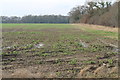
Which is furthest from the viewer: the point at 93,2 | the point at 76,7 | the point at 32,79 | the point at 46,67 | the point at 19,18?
the point at 19,18

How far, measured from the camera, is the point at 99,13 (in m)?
55.2

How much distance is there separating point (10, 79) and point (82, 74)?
2.31m

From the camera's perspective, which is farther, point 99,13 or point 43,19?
point 43,19

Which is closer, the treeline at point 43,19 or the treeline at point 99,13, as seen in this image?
the treeline at point 99,13

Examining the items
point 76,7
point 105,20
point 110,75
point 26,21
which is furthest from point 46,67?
point 26,21

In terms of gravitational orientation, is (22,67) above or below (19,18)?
below

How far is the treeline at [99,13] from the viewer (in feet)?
117

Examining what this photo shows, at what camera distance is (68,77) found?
20.1ft

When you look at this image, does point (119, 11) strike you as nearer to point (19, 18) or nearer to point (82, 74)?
point (82, 74)

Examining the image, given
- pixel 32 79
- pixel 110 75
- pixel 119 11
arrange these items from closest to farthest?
pixel 32 79 < pixel 110 75 < pixel 119 11

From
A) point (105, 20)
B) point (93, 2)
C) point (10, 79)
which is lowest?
point (10, 79)

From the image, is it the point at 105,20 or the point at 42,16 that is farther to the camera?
the point at 42,16

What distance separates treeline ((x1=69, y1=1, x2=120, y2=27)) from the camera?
35531mm

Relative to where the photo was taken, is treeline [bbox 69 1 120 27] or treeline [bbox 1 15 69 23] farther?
treeline [bbox 1 15 69 23]
